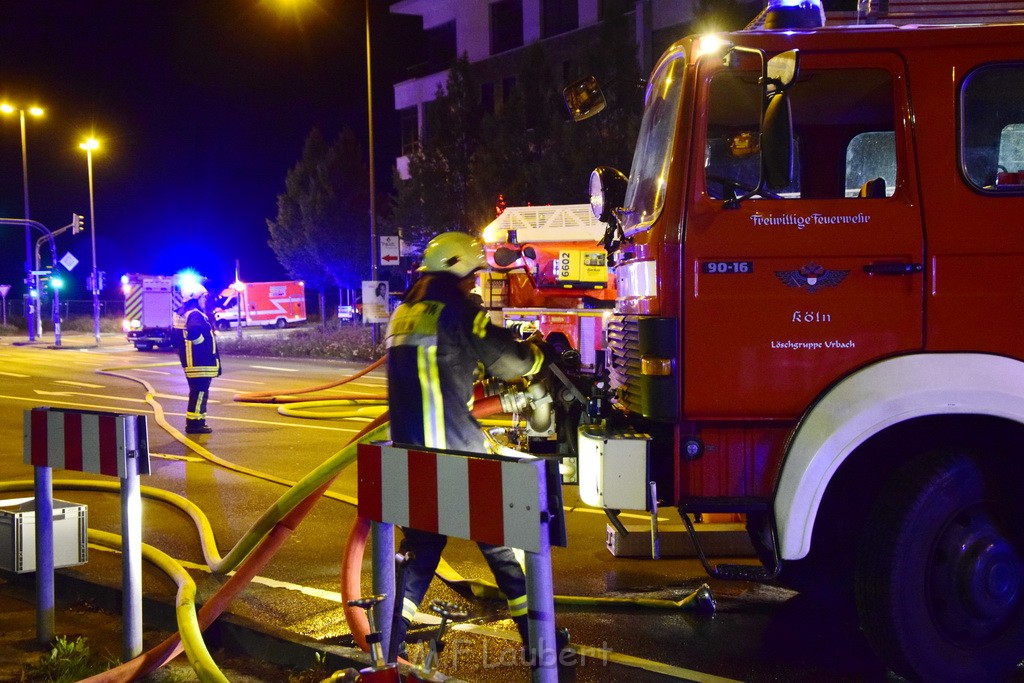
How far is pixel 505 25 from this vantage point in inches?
1288

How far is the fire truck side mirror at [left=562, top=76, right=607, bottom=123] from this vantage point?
5.12m

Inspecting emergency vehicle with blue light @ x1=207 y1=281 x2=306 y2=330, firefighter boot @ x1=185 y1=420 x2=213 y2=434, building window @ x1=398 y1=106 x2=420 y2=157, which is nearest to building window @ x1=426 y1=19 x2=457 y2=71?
building window @ x1=398 y1=106 x2=420 y2=157

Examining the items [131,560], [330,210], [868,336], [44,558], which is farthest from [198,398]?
[330,210]

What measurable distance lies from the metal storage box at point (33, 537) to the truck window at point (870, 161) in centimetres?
425

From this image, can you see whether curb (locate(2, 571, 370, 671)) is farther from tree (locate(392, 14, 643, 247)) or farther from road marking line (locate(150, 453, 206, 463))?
tree (locate(392, 14, 643, 247))

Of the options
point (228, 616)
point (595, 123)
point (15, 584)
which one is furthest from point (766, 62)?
point (595, 123)

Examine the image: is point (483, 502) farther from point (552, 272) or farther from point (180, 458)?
point (552, 272)

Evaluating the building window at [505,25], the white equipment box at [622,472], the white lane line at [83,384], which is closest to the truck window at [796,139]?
the white equipment box at [622,472]

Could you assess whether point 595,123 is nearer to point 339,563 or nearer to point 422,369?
point 339,563

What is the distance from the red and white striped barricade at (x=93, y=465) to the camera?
14.1 feet

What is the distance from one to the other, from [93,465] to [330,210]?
33.6 m

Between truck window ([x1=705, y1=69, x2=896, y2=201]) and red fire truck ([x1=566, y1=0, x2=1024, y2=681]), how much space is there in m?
0.01

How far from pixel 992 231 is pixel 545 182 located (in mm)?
16578

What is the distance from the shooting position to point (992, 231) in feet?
13.0
